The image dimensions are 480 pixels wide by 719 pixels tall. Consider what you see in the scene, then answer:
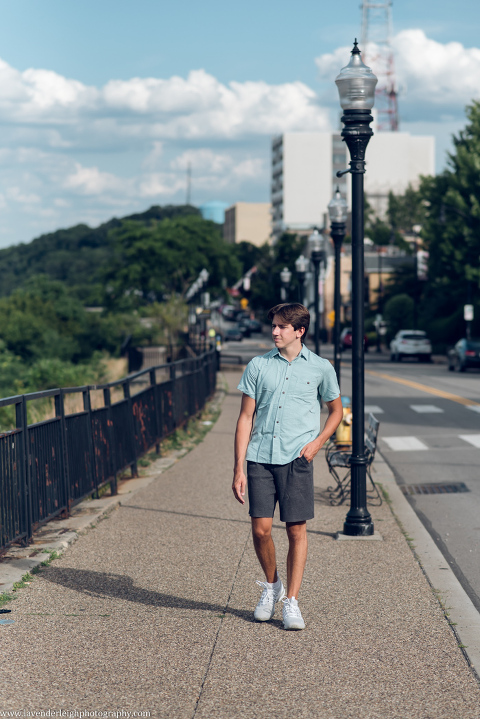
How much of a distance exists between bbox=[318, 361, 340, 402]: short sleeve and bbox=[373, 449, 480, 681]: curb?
1.52 meters

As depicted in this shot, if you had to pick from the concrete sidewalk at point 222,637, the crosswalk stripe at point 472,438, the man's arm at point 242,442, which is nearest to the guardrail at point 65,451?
the concrete sidewalk at point 222,637

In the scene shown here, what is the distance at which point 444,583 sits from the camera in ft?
21.2

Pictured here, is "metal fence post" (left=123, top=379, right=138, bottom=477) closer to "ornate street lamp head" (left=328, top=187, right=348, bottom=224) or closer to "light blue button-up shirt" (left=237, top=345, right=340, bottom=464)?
"light blue button-up shirt" (left=237, top=345, right=340, bottom=464)

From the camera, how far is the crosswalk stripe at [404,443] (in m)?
15.5

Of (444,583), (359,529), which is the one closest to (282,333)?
(444,583)

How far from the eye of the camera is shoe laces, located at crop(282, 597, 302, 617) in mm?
5252

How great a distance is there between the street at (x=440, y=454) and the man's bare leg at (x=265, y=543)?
154 cm

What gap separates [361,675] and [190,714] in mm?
943

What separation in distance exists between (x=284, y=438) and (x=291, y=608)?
0.97m

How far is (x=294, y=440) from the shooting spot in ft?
17.4

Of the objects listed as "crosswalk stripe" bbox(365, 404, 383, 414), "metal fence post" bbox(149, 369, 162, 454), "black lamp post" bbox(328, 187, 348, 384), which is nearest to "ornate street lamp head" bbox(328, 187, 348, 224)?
"black lamp post" bbox(328, 187, 348, 384)

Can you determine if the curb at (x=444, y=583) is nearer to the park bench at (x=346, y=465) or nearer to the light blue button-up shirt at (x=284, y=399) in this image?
the park bench at (x=346, y=465)

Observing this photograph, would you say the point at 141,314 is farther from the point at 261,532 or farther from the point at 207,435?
the point at 261,532

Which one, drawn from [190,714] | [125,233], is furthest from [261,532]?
[125,233]
